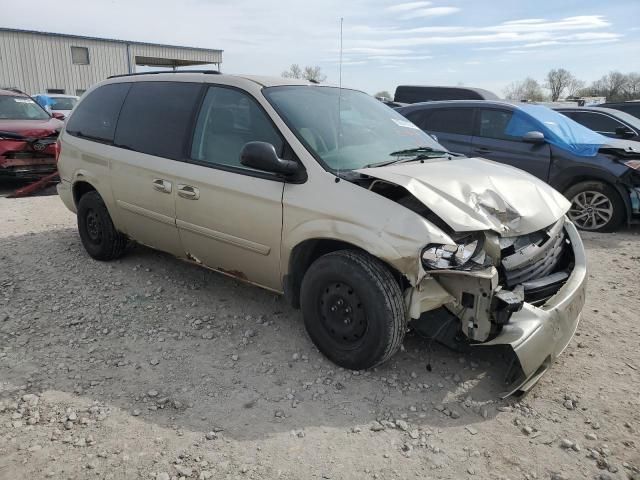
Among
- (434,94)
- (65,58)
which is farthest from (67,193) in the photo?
(65,58)

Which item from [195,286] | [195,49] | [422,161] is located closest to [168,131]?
[195,286]

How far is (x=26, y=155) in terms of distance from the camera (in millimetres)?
8664

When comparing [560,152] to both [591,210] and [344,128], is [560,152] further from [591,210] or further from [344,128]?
[344,128]

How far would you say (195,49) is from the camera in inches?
1497

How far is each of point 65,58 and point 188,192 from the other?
115 feet

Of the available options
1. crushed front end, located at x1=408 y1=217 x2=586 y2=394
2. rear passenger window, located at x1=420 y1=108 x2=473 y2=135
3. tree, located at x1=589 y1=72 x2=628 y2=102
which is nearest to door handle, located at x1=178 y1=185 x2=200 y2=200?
crushed front end, located at x1=408 y1=217 x2=586 y2=394

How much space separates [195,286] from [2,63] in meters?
33.5

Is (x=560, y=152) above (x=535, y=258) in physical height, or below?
above

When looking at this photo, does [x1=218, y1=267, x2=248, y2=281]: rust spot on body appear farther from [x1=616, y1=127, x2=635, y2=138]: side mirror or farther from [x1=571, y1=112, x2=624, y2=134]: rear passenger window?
[x1=571, y1=112, x2=624, y2=134]: rear passenger window

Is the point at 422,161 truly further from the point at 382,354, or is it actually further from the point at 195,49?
the point at 195,49

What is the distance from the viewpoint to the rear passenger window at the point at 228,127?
3.56 metres

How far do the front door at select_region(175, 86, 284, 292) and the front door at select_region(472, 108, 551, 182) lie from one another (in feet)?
15.1

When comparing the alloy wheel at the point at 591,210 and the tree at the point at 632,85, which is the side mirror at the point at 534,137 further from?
the tree at the point at 632,85

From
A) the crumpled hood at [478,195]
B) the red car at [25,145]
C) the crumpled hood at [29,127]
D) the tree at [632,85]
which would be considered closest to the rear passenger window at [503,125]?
the crumpled hood at [478,195]
